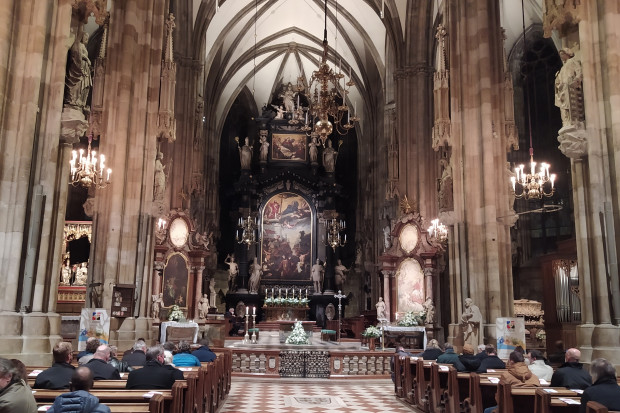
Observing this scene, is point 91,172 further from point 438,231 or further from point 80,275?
point 438,231

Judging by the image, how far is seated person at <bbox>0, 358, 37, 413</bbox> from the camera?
3545mm

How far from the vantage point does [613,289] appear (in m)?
8.14

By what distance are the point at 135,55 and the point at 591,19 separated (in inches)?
413

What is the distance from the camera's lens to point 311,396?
11109mm

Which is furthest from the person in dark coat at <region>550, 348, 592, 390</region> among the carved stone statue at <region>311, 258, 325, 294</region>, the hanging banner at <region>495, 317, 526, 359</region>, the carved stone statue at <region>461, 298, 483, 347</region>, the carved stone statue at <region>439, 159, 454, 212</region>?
the carved stone statue at <region>311, 258, 325, 294</region>

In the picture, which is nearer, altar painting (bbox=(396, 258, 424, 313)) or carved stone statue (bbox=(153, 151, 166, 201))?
carved stone statue (bbox=(153, 151, 166, 201))

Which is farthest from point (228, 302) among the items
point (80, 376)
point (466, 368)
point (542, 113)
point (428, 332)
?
point (80, 376)

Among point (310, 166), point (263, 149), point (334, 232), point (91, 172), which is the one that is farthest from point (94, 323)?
point (310, 166)

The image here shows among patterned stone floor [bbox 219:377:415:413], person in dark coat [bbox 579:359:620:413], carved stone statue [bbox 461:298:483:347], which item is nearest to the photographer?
→ person in dark coat [bbox 579:359:620:413]

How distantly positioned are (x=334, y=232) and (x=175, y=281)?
920 centimetres

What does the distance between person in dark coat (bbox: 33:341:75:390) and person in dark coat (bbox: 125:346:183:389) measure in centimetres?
70

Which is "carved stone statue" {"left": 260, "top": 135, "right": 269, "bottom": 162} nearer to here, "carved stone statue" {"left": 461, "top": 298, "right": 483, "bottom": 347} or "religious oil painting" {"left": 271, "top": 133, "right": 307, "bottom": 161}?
"religious oil painting" {"left": 271, "top": 133, "right": 307, "bottom": 161}

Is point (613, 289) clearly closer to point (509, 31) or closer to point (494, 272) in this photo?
point (494, 272)

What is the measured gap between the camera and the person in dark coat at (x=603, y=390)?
440 centimetres
